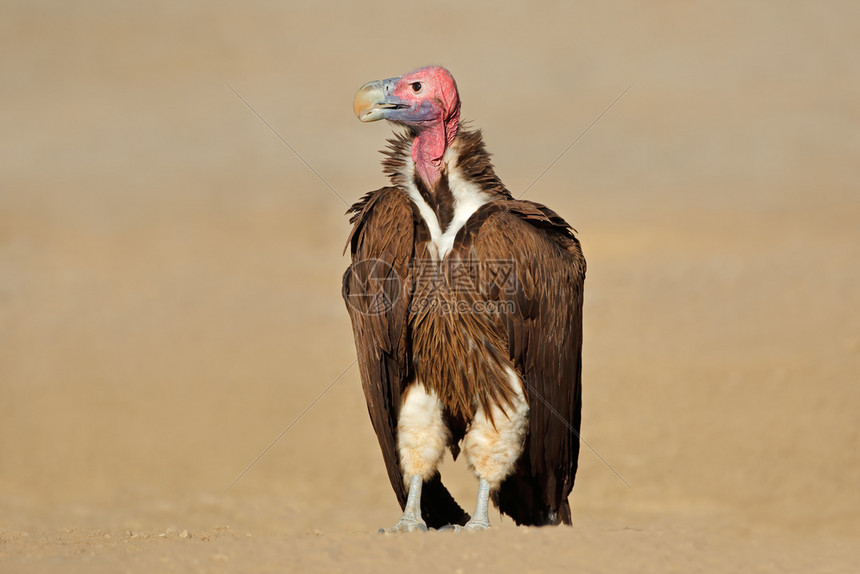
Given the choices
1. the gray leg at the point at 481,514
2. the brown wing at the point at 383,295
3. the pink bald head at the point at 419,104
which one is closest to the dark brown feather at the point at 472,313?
the brown wing at the point at 383,295

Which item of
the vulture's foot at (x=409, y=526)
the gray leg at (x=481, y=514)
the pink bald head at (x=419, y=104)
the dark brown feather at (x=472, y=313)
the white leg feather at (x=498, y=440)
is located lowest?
the vulture's foot at (x=409, y=526)

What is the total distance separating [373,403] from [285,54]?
35.3 metres

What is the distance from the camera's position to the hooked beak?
719 cm

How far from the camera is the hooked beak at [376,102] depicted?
7.19 m

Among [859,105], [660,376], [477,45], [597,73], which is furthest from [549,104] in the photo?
[660,376]

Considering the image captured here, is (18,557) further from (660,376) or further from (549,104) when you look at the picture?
(549,104)

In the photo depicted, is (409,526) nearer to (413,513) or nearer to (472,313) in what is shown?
(413,513)

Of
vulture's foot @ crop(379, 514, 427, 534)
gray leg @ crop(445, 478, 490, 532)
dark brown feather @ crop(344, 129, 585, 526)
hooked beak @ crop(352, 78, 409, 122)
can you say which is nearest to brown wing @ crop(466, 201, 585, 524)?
dark brown feather @ crop(344, 129, 585, 526)

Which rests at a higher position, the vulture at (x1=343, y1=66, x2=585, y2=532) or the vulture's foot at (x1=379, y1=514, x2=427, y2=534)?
the vulture at (x1=343, y1=66, x2=585, y2=532)

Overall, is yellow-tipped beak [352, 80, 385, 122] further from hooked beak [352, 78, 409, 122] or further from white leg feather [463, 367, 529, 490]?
white leg feather [463, 367, 529, 490]

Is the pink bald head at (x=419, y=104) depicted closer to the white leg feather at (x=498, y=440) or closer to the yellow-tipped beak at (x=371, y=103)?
the yellow-tipped beak at (x=371, y=103)

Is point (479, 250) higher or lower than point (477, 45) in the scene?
lower

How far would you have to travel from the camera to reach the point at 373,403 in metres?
6.80

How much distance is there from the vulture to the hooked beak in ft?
0.04
